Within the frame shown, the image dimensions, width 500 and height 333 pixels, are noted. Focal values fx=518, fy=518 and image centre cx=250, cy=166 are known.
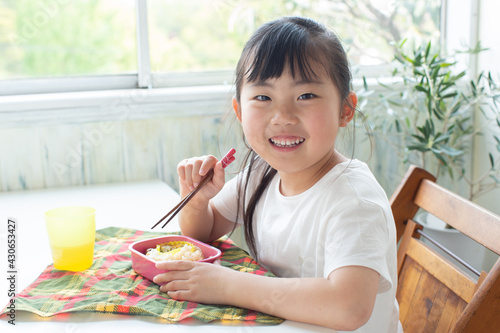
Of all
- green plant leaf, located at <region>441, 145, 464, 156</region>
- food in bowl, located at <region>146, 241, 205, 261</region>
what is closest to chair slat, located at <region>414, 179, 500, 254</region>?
food in bowl, located at <region>146, 241, 205, 261</region>

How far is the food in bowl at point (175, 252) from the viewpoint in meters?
0.88

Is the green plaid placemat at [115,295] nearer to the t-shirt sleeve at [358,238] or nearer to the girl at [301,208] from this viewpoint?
the girl at [301,208]

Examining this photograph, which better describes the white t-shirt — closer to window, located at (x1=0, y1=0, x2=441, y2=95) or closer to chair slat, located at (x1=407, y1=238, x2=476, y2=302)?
chair slat, located at (x1=407, y1=238, x2=476, y2=302)

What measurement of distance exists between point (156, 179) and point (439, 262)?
949mm

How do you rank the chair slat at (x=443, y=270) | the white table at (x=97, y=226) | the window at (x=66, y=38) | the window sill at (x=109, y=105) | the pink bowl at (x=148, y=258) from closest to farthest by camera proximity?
1. the white table at (x=97, y=226)
2. the pink bowl at (x=148, y=258)
3. the chair slat at (x=443, y=270)
4. the window sill at (x=109, y=105)
5. the window at (x=66, y=38)

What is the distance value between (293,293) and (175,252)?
24 centimetres

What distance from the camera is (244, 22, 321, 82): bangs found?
89 centimetres

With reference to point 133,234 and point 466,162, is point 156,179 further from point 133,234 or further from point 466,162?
point 466,162

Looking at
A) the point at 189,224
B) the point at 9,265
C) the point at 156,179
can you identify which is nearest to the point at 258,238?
the point at 189,224

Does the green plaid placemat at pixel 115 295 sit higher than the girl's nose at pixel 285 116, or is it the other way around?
the girl's nose at pixel 285 116

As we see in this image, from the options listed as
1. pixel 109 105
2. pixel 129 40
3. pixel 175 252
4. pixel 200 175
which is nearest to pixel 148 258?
pixel 175 252

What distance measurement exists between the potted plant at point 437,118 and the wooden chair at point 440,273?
2.17 ft

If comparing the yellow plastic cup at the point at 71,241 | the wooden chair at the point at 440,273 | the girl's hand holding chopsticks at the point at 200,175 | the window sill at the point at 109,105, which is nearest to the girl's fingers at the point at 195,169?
the girl's hand holding chopsticks at the point at 200,175

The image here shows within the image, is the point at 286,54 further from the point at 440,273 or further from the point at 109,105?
the point at 109,105
